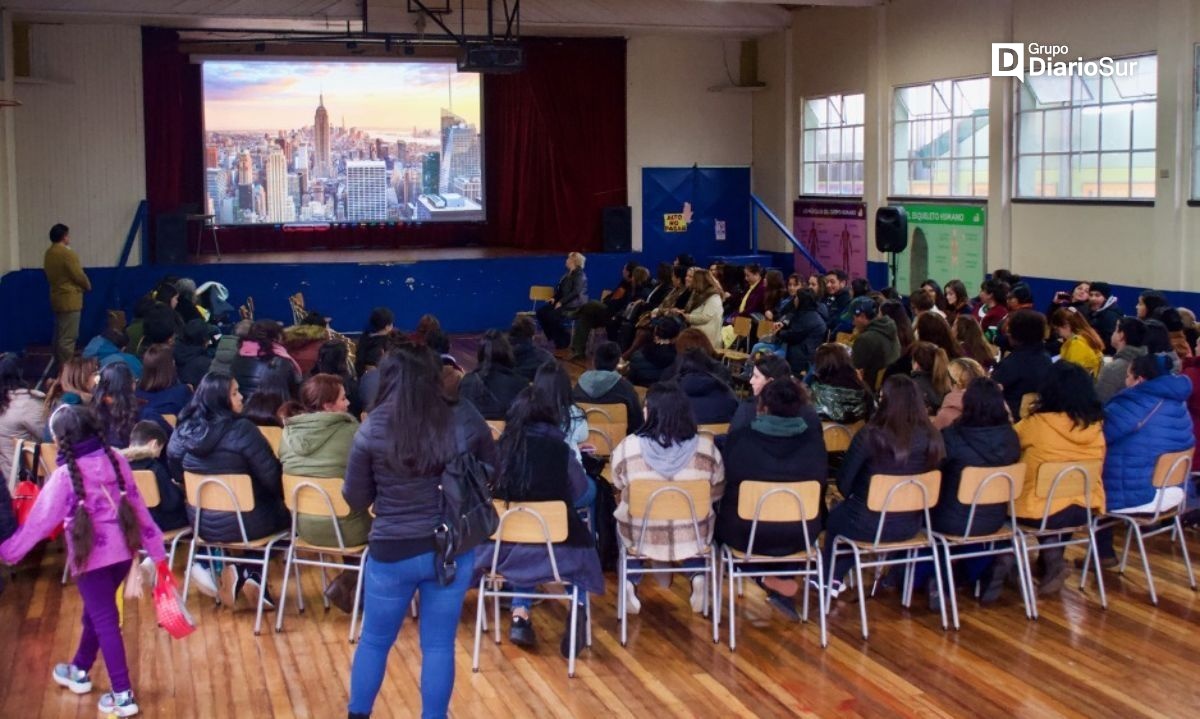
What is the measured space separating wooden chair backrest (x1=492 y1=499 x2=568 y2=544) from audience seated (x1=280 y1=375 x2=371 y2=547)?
0.68 m

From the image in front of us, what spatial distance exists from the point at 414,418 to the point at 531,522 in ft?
4.59

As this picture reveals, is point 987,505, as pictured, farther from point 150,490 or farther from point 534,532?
point 150,490

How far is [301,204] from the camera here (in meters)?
17.7

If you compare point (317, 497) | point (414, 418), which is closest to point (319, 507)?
point (317, 497)

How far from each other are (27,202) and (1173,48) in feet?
39.4

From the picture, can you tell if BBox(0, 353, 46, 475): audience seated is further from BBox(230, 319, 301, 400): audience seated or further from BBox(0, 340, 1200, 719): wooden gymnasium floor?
BBox(230, 319, 301, 400): audience seated

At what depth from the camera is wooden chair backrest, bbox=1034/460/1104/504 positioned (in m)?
5.77

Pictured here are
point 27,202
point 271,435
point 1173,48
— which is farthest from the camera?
point 27,202

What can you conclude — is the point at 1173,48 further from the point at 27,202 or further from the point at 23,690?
the point at 27,202

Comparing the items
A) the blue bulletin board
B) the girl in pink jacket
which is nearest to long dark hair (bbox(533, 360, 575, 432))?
the girl in pink jacket

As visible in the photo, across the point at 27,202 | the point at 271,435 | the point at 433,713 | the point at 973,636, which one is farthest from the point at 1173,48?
the point at 27,202

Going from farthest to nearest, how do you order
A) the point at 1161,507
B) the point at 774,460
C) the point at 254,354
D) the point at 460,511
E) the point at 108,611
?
the point at 254,354, the point at 1161,507, the point at 774,460, the point at 108,611, the point at 460,511

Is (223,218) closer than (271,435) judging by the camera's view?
No

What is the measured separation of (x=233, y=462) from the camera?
5.66 meters
